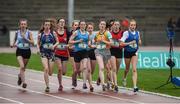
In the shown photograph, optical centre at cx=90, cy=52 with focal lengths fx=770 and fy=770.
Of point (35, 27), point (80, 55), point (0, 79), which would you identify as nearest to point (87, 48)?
point (80, 55)

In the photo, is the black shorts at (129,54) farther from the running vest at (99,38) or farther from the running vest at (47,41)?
the running vest at (47,41)

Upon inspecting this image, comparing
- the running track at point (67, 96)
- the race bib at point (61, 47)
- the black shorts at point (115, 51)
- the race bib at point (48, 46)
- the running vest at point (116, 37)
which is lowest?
the running track at point (67, 96)

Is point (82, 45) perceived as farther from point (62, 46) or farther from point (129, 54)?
point (129, 54)

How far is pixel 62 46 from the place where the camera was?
833 inches

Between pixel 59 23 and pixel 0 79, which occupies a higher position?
pixel 59 23

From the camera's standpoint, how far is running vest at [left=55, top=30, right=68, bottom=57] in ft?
69.1

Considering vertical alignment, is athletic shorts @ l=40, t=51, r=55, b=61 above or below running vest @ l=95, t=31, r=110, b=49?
below

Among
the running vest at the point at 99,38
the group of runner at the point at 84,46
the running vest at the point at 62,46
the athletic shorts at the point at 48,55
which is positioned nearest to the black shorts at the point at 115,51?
the group of runner at the point at 84,46

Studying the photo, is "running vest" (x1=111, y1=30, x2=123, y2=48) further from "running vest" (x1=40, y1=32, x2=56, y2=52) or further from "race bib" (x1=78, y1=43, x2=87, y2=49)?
"running vest" (x1=40, y1=32, x2=56, y2=52)

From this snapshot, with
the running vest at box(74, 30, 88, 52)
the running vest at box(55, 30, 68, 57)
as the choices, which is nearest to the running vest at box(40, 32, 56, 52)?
the running vest at box(55, 30, 68, 57)

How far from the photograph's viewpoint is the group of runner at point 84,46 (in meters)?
20.5

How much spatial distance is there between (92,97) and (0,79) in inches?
252

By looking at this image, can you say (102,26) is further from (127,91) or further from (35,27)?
(35,27)

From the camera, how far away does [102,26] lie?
20672mm
